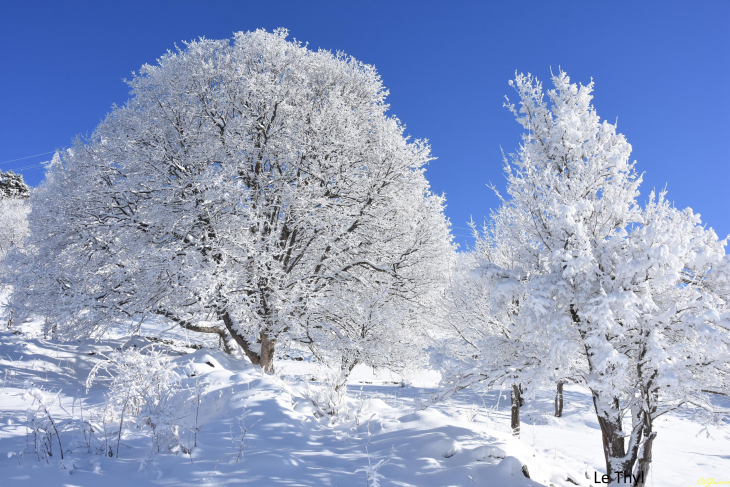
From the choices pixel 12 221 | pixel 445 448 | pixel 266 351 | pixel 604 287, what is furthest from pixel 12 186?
pixel 604 287

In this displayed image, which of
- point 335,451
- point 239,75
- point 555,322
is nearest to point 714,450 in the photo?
point 555,322

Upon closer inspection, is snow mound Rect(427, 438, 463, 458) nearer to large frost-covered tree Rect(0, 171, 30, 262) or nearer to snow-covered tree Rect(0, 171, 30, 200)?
large frost-covered tree Rect(0, 171, 30, 262)

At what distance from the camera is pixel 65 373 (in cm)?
918

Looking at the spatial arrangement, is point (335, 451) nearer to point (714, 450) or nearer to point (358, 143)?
point (358, 143)

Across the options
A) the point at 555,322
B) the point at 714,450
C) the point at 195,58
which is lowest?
the point at 714,450

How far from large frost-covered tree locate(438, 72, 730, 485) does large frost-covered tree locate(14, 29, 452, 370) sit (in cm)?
402

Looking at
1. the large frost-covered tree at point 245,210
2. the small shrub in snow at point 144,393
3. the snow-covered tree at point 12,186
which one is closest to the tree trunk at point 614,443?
the large frost-covered tree at point 245,210

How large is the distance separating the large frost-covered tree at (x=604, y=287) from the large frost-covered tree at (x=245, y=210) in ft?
13.2

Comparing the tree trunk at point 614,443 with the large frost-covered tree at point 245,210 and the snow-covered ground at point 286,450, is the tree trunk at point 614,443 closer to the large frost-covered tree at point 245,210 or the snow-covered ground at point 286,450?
the snow-covered ground at point 286,450

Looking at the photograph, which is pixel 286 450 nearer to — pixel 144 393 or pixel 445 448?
pixel 144 393

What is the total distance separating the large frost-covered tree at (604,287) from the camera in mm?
3934

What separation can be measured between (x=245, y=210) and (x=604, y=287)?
21.6ft

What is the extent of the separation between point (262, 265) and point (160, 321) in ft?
11.0

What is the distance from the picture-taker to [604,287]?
14.4ft
